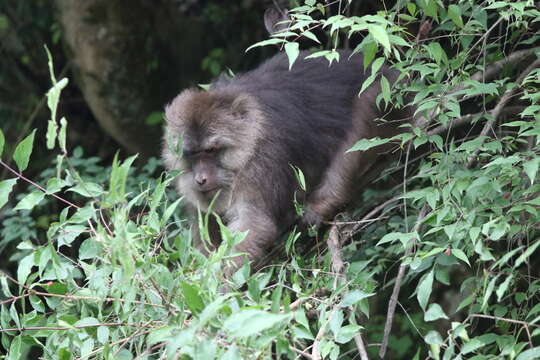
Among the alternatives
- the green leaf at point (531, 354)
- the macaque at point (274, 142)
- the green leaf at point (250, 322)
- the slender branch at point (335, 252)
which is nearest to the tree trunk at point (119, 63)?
the macaque at point (274, 142)

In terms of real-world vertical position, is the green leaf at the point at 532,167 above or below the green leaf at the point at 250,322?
below

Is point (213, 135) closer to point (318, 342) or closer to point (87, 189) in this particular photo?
point (318, 342)

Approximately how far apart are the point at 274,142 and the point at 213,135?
356 millimetres

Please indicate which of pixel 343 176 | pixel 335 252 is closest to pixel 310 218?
pixel 343 176

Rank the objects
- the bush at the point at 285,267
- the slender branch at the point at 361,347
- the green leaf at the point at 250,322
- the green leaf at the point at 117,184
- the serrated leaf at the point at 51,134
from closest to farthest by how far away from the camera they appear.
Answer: the green leaf at the point at 250,322, the serrated leaf at the point at 51,134, the green leaf at the point at 117,184, the bush at the point at 285,267, the slender branch at the point at 361,347

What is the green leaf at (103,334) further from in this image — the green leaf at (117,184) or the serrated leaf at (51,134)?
the serrated leaf at (51,134)

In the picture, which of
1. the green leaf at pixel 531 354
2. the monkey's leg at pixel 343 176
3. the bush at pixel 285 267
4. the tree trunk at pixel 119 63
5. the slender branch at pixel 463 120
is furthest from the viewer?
the tree trunk at pixel 119 63

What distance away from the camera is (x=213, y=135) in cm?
442

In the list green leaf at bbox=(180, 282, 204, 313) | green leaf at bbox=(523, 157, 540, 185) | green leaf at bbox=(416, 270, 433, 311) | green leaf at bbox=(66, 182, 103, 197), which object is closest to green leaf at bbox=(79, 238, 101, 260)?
green leaf at bbox=(66, 182, 103, 197)

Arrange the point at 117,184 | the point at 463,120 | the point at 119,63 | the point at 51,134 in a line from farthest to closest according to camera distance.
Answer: the point at 119,63 < the point at 463,120 < the point at 117,184 < the point at 51,134

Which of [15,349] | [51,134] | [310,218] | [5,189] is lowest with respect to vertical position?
[310,218]

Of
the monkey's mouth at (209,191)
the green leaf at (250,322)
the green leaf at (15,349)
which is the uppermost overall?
the green leaf at (250,322)

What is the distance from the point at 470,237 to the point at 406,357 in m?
4.26

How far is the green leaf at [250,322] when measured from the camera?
6.70 ft
